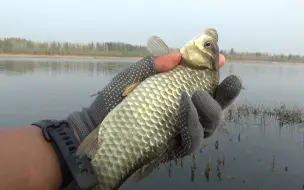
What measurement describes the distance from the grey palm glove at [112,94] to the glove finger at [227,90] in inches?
22.5

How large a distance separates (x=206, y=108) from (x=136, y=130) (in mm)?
543

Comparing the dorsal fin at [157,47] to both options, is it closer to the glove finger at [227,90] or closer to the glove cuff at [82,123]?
the glove finger at [227,90]

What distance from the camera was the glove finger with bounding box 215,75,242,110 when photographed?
2578 millimetres

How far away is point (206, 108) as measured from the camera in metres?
2.34

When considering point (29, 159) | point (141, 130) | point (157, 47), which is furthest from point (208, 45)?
point (29, 159)

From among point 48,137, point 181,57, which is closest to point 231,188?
point 181,57

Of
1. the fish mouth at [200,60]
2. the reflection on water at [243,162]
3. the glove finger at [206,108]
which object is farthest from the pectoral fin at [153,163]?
the reflection on water at [243,162]

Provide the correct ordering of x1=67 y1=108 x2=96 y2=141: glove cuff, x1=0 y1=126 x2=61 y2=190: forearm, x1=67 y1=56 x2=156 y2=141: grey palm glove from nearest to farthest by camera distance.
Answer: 1. x1=0 y1=126 x2=61 y2=190: forearm
2. x1=67 y1=108 x2=96 y2=141: glove cuff
3. x1=67 y1=56 x2=156 y2=141: grey palm glove

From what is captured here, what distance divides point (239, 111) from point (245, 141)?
4.28m

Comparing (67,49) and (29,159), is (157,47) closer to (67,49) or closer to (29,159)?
(29,159)

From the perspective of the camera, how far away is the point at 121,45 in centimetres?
7788

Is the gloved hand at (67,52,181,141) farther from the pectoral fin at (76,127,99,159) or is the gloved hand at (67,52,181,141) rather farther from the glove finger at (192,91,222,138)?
the glove finger at (192,91,222,138)

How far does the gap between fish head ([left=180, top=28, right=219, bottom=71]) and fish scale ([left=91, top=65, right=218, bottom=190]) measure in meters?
0.33

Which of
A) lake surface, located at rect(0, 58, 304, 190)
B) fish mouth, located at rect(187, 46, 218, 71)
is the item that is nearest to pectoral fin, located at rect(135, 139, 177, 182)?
fish mouth, located at rect(187, 46, 218, 71)
